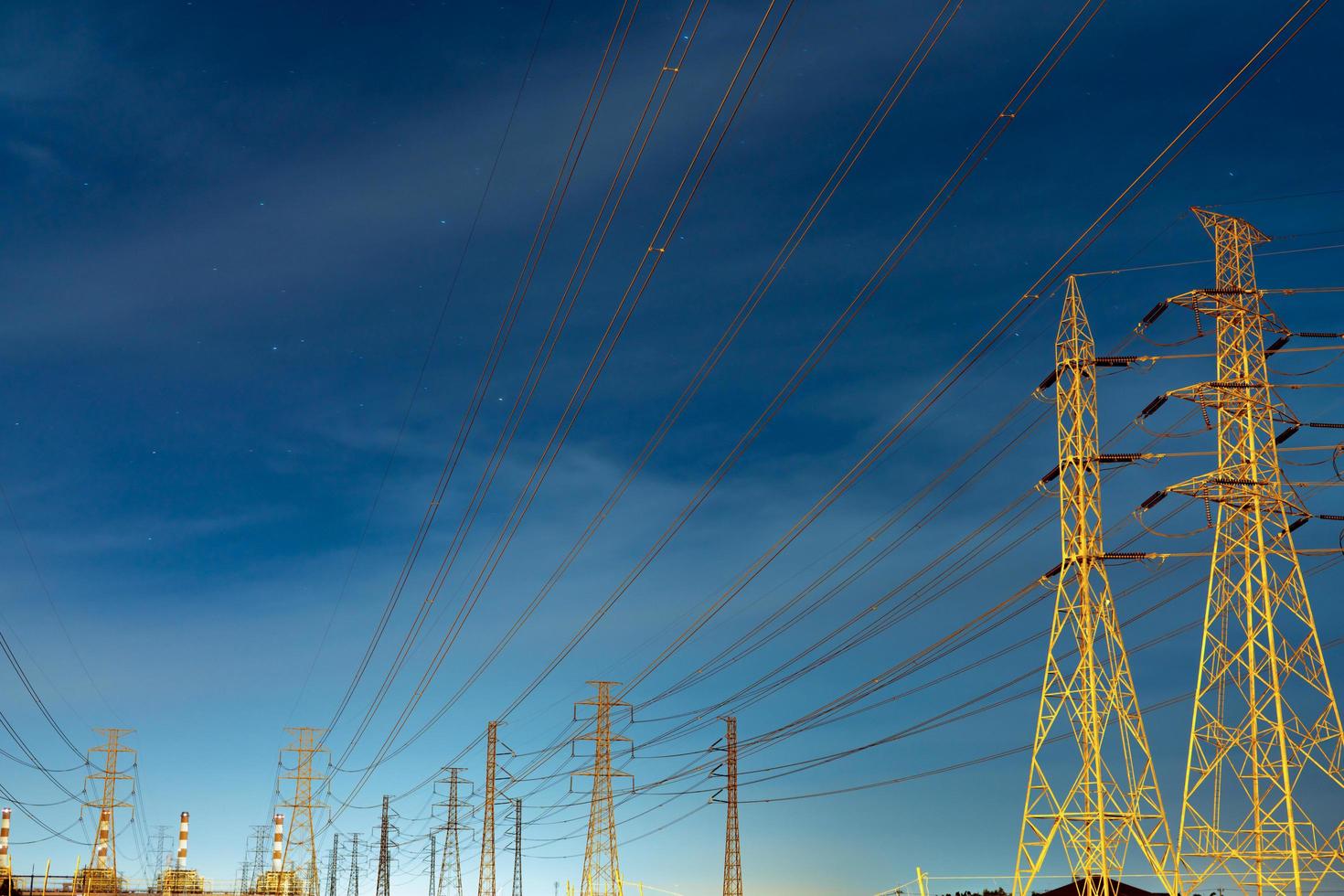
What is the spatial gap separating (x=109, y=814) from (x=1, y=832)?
36.5ft

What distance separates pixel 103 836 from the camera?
4432 inches

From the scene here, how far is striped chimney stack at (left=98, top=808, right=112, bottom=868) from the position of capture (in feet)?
364

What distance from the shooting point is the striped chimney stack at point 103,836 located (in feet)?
364

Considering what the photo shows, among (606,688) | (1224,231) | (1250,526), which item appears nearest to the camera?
(1250,526)

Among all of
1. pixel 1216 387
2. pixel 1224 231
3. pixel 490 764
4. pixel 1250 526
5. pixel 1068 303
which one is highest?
pixel 1224 231

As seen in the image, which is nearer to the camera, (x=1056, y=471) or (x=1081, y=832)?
(x=1081, y=832)

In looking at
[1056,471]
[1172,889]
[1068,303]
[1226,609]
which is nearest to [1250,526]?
[1226,609]

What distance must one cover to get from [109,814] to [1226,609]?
102m

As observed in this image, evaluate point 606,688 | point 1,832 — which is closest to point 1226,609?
point 606,688

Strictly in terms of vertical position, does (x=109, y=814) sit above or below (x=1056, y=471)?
below

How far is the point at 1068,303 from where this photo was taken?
4450cm

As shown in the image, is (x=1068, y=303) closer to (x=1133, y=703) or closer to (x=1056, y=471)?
(x=1056, y=471)

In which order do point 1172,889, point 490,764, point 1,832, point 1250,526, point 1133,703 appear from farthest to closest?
point 1,832, point 490,764, point 1250,526, point 1133,703, point 1172,889

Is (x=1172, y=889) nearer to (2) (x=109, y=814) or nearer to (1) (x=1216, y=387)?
(1) (x=1216, y=387)
